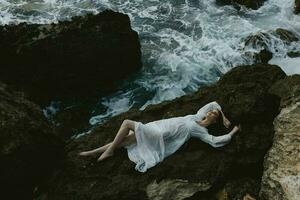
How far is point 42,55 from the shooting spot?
38.5 ft

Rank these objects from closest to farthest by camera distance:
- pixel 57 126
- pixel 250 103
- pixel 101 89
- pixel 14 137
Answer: pixel 14 137
pixel 250 103
pixel 57 126
pixel 101 89

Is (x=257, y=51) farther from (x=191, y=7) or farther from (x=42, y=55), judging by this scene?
(x=42, y=55)

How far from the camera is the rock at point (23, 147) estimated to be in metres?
7.75

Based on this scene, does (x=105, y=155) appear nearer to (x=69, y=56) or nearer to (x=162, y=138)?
(x=162, y=138)

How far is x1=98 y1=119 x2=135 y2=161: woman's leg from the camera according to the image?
27.1 feet

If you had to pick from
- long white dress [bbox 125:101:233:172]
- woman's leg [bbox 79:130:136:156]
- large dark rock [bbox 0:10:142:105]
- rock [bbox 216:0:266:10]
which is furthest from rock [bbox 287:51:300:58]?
woman's leg [bbox 79:130:136:156]

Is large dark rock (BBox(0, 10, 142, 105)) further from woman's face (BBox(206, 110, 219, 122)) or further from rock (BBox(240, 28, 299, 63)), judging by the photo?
woman's face (BBox(206, 110, 219, 122))

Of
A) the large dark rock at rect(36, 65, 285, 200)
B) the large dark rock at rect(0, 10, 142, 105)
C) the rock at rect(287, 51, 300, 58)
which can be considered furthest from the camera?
the rock at rect(287, 51, 300, 58)

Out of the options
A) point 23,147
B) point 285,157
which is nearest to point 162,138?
point 285,157

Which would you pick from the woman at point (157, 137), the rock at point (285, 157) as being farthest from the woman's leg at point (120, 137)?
the rock at point (285, 157)

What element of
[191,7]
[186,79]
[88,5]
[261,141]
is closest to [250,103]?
[261,141]

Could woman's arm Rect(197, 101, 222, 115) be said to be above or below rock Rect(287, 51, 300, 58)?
above

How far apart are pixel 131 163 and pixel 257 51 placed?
7.31 metres

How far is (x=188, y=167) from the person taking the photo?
8.04 metres
